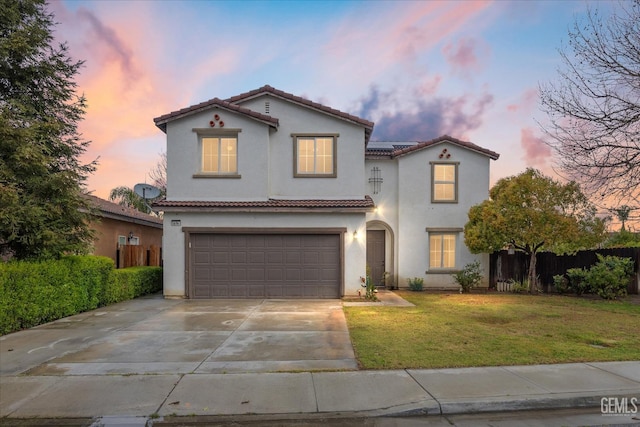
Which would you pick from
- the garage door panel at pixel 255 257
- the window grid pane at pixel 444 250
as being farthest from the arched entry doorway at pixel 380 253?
the garage door panel at pixel 255 257

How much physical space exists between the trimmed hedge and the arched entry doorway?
975cm

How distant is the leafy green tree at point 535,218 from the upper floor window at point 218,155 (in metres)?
9.73

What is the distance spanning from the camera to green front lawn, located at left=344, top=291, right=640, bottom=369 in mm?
5887

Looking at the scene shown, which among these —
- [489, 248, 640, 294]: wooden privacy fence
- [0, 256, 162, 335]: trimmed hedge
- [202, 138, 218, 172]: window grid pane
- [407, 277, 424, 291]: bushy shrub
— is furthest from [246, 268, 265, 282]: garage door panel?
[489, 248, 640, 294]: wooden privacy fence

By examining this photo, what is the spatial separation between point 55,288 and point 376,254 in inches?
458

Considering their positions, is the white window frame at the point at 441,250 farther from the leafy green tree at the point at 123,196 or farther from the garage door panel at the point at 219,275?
the leafy green tree at the point at 123,196

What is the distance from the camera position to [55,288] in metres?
9.18

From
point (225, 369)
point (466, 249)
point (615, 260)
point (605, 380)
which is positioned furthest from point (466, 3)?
point (225, 369)

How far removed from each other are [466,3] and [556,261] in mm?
10638

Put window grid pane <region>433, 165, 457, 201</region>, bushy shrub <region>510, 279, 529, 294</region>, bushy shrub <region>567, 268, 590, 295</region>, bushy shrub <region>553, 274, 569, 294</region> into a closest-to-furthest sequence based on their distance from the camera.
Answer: bushy shrub <region>567, 268, 590, 295</region> < bushy shrub <region>553, 274, 569, 294</region> < bushy shrub <region>510, 279, 529, 294</region> < window grid pane <region>433, 165, 457, 201</region>

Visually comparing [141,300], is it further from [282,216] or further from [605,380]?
[605,380]

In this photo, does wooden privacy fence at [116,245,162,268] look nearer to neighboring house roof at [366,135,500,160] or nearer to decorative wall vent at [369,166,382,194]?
decorative wall vent at [369,166,382,194]

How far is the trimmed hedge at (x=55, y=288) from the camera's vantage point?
7.88 metres

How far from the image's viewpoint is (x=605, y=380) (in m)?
4.88
